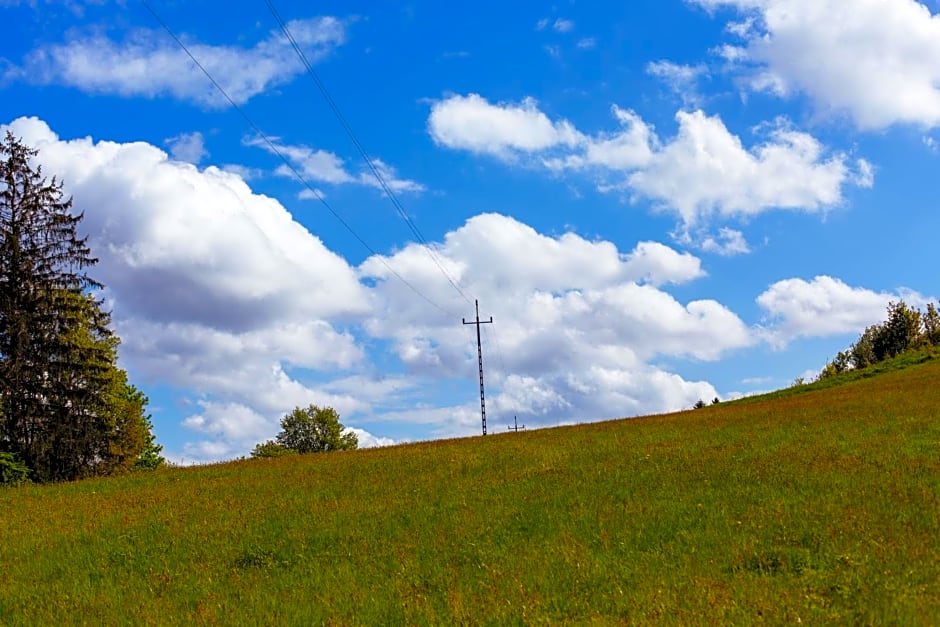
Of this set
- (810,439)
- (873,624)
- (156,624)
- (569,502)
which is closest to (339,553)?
(156,624)

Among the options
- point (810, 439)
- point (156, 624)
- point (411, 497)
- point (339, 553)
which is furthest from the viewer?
point (810, 439)

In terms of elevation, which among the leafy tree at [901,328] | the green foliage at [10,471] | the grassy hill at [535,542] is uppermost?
the leafy tree at [901,328]

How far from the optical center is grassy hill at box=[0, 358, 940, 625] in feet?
31.7

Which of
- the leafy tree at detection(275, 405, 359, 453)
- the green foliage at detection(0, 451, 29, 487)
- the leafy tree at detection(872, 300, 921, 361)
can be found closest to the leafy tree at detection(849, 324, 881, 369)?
the leafy tree at detection(872, 300, 921, 361)

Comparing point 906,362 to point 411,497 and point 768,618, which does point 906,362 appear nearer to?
point 411,497

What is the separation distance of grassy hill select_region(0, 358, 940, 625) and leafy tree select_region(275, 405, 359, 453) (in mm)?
86673

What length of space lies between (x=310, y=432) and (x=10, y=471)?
75202 millimetres

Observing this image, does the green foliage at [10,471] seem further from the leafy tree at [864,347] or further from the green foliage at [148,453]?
the leafy tree at [864,347]

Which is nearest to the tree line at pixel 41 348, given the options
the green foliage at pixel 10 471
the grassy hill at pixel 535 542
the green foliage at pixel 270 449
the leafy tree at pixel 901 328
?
the green foliage at pixel 10 471

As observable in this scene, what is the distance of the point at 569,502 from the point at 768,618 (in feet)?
22.9

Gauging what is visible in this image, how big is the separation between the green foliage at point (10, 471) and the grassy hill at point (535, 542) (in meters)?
13.0

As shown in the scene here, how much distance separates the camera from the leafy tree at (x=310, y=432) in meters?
109

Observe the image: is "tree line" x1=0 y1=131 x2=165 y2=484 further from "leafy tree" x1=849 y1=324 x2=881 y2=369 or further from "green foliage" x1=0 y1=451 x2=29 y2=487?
"leafy tree" x1=849 y1=324 x2=881 y2=369

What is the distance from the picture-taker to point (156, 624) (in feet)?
35.3
